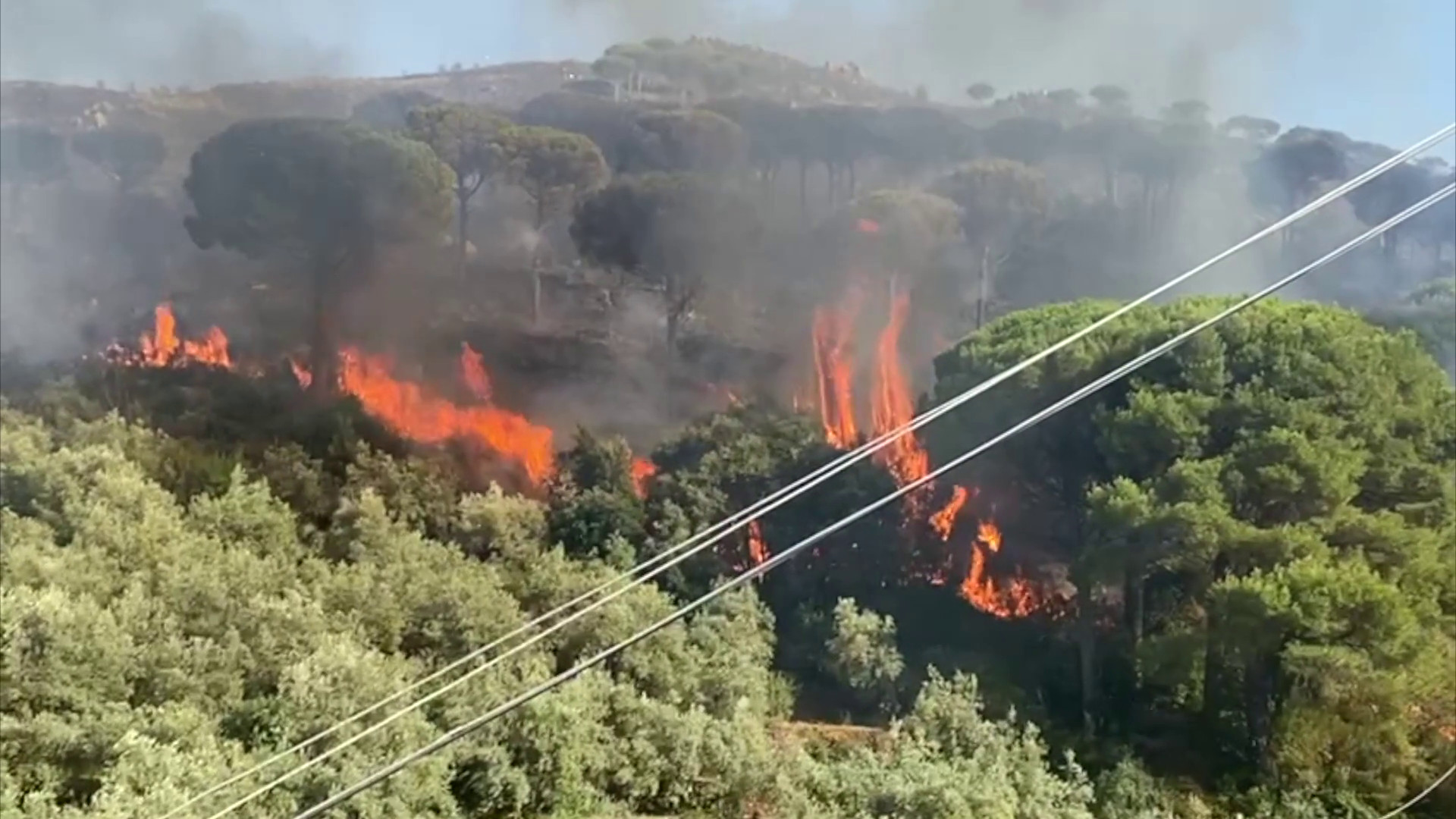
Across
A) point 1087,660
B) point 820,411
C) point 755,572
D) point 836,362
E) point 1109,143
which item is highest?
point 1109,143

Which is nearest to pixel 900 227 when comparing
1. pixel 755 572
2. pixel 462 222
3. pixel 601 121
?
pixel 601 121

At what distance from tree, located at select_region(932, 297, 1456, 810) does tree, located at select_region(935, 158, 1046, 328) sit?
11.5ft

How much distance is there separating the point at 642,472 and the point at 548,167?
458cm

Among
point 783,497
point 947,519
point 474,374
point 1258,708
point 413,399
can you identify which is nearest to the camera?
point 783,497

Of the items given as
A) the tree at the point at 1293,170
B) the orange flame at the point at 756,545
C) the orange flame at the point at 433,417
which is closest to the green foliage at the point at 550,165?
the orange flame at the point at 433,417

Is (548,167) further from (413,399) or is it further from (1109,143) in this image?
(1109,143)

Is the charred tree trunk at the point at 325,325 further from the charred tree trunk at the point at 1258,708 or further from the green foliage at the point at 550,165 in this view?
the charred tree trunk at the point at 1258,708

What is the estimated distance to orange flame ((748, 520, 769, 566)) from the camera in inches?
440

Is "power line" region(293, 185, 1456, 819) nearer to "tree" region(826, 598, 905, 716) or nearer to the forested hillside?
the forested hillside

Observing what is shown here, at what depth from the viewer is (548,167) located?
14.1 meters

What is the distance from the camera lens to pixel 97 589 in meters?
8.88

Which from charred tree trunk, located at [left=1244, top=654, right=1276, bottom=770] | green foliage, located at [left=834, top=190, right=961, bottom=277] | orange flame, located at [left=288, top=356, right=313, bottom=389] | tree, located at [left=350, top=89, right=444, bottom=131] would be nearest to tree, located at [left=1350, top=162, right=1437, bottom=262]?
green foliage, located at [left=834, top=190, right=961, bottom=277]

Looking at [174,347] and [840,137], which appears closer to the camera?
[174,347]

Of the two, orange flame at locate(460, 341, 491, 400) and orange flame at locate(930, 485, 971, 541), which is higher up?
orange flame at locate(460, 341, 491, 400)
